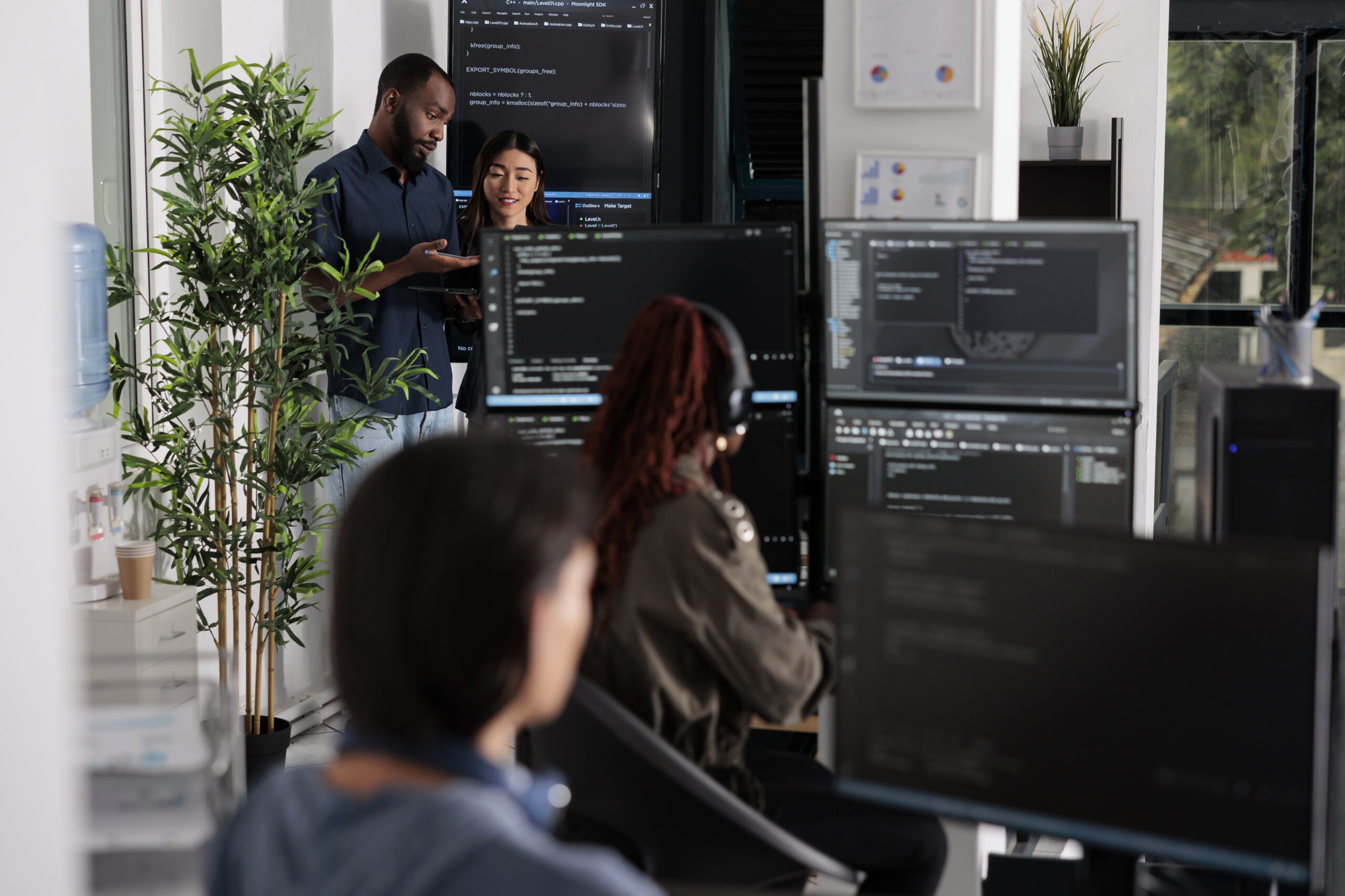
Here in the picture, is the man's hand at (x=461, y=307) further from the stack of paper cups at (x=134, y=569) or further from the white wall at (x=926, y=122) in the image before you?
the white wall at (x=926, y=122)

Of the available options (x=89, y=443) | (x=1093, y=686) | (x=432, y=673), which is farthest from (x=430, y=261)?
(x=432, y=673)

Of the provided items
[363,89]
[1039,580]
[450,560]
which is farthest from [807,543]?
[363,89]

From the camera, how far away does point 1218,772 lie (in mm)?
1200

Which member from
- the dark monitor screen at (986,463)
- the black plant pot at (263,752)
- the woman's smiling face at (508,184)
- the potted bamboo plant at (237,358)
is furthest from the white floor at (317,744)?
the dark monitor screen at (986,463)

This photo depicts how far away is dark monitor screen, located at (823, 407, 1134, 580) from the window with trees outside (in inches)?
151

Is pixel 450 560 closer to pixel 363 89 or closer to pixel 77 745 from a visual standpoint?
pixel 77 745

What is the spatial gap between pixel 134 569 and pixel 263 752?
0.64 meters

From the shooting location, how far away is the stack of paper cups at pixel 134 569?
3113 mm

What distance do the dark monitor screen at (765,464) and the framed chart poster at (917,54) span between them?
68cm

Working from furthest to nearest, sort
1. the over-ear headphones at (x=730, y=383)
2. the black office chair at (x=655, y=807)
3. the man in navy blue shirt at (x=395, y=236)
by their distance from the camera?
the man in navy blue shirt at (x=395, y=236), the over-ear headphones at (x=730, y=383), the black office chair at (x=655, y=807)

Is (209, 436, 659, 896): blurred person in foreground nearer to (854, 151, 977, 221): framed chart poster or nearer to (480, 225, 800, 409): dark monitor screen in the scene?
(480, 225, 800, 409): dark monitor screen

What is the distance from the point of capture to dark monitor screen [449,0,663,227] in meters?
4.18

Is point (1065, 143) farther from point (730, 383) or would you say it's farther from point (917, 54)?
point (730, 383)

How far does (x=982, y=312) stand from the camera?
2133 millimetres
